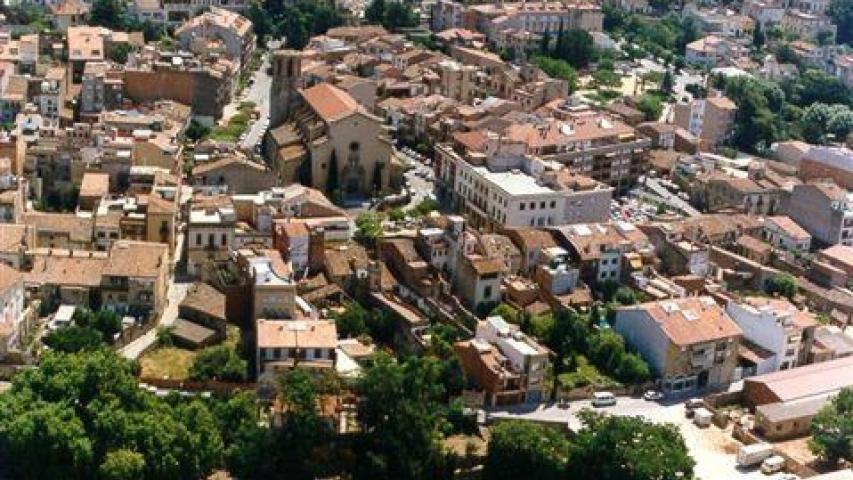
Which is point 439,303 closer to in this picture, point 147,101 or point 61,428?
point 61,428

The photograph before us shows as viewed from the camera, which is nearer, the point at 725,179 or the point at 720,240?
the point at 720,240

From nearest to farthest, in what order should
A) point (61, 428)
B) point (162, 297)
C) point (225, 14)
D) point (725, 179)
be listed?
point (61, 428), point (162, 297), point (725, 179), point (225, 14)

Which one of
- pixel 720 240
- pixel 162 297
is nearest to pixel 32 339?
pixel 162 297

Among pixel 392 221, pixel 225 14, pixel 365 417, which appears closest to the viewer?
pixel 365 417

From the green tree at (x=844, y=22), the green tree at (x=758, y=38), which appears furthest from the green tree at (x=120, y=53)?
the green tree at (x=844, y=22)

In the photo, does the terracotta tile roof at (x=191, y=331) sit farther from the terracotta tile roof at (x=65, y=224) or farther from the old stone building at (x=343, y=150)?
the old stone building at (x=343, y=150)

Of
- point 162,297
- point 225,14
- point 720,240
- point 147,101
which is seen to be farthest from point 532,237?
point 225,14

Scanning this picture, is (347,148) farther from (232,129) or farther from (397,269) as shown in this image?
(397,269)

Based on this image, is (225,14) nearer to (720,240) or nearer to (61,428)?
(720,240)
